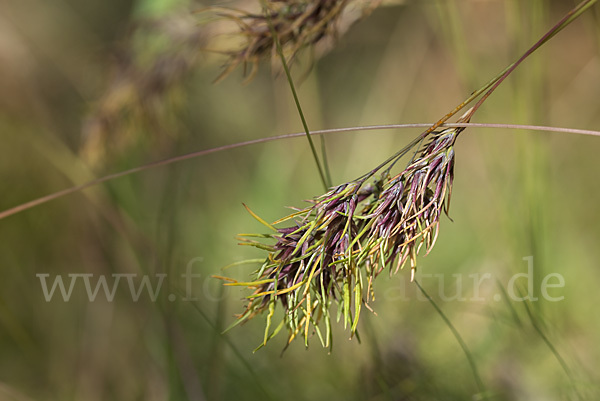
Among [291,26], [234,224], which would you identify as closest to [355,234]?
[291,26]

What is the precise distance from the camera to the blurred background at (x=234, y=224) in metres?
0.66

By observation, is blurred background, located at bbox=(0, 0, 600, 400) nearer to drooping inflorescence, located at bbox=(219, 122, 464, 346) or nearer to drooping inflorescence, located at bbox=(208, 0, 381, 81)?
drooping inflorescence, located at bbox=(208, 0, 381, 81)

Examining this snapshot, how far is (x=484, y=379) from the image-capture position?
692 millimetres

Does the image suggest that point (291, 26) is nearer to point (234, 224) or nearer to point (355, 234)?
point (355, 234)

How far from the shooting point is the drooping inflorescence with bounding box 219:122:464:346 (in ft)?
1.08

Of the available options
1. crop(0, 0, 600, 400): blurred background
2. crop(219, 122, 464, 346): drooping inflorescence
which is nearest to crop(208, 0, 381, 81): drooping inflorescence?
crop(0, 0, 600, 400): blurred background

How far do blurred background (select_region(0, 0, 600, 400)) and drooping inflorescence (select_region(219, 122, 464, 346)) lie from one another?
18cm

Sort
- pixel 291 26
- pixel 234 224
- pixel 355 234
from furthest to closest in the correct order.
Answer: pixel 234 224
pixel 291 26
pixel 355 234

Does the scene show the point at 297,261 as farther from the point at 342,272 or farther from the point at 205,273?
the point at 205,273

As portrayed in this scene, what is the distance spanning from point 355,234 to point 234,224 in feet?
2.66

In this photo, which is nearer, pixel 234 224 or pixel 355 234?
pixel 355 234

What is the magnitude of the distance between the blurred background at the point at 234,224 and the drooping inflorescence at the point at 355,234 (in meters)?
0.18

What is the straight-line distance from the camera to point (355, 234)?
0.35m

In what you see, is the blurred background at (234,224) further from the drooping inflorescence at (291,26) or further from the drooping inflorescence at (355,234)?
the drooping inflorescence at (355,234)
